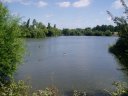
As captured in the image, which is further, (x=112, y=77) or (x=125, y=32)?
(x=112, y=77)

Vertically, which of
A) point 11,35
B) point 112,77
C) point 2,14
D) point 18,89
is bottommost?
point 112,77

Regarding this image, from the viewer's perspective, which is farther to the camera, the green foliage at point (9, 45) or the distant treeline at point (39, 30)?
the distant treeline at point (39, 30)

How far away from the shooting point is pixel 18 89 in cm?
952

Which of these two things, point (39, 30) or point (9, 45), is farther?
point (39, 30)

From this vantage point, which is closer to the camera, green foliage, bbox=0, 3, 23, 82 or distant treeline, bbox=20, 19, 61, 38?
green foliage, bbox=0, 3, 23, 82

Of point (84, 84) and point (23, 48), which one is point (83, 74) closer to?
point (84, 84)

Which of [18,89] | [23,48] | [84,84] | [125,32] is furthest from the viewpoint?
[84,84]

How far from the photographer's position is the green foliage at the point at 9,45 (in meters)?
21.8

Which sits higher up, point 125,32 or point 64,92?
point 125,32

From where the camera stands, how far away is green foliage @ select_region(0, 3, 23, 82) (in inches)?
858

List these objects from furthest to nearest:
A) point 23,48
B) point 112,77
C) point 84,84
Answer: point 112,77, point 84,84, point 23,48

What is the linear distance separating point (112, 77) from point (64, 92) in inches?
397

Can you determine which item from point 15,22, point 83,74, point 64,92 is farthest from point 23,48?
point 83,74

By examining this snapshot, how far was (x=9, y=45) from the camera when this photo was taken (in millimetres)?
22219
